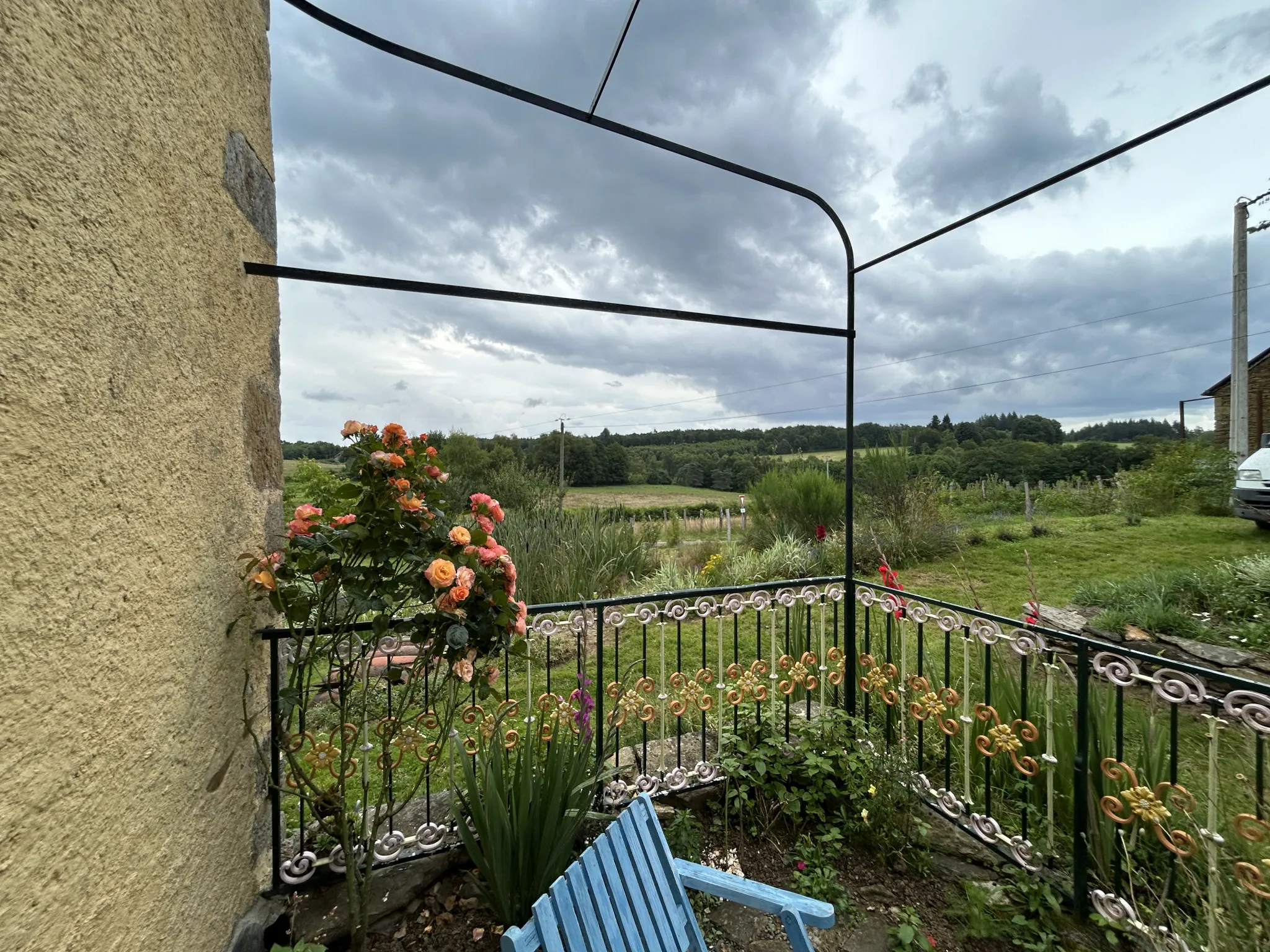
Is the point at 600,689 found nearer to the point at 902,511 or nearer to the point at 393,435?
the point at 393,435

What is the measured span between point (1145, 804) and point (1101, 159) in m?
1.92

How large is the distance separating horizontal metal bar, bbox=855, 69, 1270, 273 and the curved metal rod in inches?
13.4

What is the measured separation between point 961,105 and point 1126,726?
3293 millimetres

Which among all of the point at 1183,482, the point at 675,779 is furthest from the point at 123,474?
the point at 1183,482

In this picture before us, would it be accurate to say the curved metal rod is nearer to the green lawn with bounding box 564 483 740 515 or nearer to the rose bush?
the rose bush

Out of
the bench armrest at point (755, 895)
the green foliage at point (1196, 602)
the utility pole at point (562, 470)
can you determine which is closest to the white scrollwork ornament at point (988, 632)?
the bench armrest at point (755, 895)

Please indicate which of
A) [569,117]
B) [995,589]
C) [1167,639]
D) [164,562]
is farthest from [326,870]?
[995,589]

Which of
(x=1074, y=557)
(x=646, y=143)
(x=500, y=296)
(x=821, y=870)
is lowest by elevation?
(x=821, y=870)

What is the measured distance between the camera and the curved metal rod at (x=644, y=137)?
1.56 metres

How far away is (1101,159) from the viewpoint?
64.3 inches

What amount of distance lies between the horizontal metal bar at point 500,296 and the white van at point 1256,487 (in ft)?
26.7

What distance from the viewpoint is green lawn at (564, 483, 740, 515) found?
9039 mm

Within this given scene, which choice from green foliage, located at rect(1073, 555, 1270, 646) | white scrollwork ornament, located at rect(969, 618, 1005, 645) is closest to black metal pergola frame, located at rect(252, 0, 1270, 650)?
white scrollwork ornament, located at rect(969, 618, 1005, 645)

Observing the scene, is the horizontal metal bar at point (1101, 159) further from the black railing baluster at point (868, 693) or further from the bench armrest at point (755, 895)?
the bench armrest at point (755, 895)
